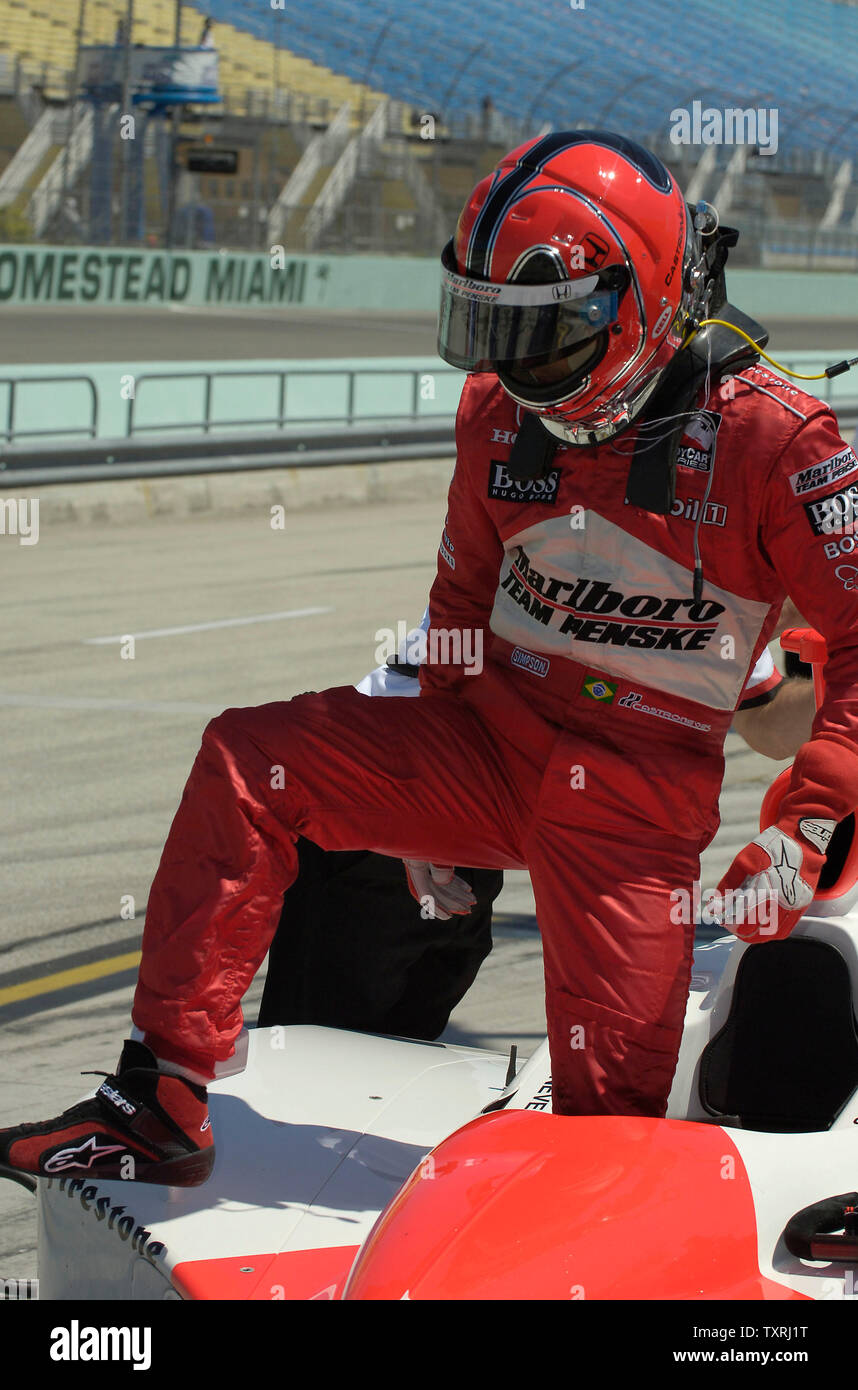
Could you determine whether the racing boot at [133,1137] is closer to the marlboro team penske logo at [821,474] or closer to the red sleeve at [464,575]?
the red sleeve at [464,575]

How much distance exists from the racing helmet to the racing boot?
4.06 ft

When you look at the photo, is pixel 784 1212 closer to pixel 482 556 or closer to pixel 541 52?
pixel 482 556

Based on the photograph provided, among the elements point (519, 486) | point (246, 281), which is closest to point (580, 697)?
point (519, 486)

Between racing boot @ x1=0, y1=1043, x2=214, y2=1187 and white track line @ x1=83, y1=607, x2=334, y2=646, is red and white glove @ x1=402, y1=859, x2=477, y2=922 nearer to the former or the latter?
racing boot @ x1=0, y1=1043, x2=214, y2=1187

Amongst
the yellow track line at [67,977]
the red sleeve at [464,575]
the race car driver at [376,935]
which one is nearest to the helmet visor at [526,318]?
the red sleeve at [464,575]

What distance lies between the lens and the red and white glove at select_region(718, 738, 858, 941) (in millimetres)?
2514

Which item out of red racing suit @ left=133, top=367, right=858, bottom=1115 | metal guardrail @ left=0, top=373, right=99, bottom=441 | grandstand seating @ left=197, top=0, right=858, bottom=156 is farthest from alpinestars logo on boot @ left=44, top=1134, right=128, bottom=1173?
grandstand seating @ left=197, top=0, right=858, bottom=156

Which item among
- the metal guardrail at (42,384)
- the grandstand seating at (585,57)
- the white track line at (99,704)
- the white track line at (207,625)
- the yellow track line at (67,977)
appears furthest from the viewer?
the grandstand seating at (585,57)

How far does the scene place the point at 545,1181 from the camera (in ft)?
7.08

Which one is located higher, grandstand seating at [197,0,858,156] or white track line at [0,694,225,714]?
grandstand seating at [197,0,858,156]

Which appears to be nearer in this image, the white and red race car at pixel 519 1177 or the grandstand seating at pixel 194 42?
the white and red race car at pixel 519 1177

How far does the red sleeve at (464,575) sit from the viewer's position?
10.7 feet
